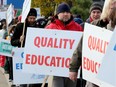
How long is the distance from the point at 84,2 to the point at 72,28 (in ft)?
152

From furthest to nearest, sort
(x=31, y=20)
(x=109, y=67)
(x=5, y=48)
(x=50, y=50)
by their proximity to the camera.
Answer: (x=5, y=48)
(x=31, y=20)
(x=50, y=50)
(x=109, y=67)

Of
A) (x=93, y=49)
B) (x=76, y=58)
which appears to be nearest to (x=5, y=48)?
(x=76, y=58)

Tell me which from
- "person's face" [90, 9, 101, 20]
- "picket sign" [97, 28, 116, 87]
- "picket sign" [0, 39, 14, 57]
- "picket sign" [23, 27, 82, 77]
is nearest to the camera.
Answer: "picket sign" [97, 28, 116, 87]

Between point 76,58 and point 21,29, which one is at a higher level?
point 21,29

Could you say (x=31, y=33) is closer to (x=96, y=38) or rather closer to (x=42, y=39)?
(x=42, y=39)

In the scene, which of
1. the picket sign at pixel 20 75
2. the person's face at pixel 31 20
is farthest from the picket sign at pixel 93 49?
the person's face at pixel 31 20

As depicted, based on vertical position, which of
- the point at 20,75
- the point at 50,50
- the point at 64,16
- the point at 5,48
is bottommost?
the point at 20,75

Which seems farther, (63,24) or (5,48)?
(5,48)

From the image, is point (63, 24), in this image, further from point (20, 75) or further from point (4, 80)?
point (4, 80)

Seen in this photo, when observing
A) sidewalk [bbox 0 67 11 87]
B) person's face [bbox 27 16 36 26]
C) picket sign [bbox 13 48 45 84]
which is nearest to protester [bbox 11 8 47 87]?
person's face [bbox 27 16 36 26]

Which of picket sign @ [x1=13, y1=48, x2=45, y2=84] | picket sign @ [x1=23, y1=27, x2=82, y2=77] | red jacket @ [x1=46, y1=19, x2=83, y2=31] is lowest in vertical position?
picket sign @ [x1=13, y1=48, x2=45, y2=84]

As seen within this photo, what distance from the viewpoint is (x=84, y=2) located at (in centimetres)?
5272

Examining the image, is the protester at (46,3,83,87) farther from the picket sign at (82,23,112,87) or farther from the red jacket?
the picket sign at (82,23,112,87)

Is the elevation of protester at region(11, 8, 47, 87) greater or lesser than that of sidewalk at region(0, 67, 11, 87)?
greater
